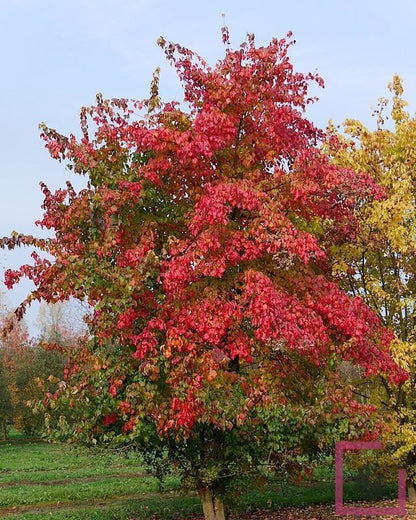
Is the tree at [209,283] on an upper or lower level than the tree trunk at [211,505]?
upper

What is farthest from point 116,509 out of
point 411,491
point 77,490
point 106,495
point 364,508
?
point 411,491

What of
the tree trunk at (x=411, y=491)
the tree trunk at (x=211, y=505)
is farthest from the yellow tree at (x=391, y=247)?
the tree trunk at (x=211, y=505)

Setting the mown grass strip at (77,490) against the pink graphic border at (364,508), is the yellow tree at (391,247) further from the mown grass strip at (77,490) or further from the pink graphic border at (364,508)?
the mown grass strip at (77,490)

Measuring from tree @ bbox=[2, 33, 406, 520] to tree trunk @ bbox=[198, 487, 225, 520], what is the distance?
0.12 ft

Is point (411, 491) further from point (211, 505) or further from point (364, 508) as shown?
point (211, 505)

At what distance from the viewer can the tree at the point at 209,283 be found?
437 inches

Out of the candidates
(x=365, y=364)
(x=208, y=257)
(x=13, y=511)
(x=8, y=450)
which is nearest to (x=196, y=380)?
(x=208, y=257)

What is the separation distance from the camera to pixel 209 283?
12062 mm

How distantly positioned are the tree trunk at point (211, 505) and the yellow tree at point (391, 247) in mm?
3981

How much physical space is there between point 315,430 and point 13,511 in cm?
1050

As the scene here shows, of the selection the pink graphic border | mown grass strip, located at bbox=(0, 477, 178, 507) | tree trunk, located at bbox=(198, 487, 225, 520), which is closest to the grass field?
mown grass strip, located at bbox=(0, 477, 178, 507)

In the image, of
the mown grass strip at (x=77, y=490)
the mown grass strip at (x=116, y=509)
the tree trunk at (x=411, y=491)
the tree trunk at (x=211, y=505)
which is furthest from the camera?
the mown grass strip at (x=77, y=490)

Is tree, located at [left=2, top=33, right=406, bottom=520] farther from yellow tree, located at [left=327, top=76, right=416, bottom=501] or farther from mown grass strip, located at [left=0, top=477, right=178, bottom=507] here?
mown grass strip, located at [left=0, top=477, right=178, bottom=507]

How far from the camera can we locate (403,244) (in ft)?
46.9
